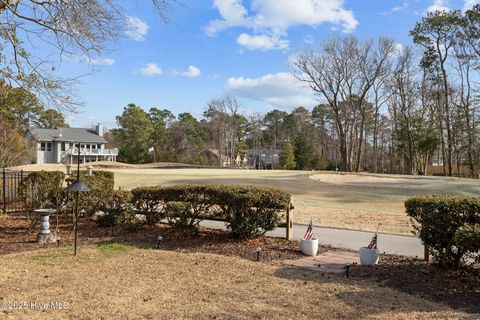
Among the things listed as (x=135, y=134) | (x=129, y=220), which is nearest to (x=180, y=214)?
(x=129, y=220)

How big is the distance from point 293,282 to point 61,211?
755 cm

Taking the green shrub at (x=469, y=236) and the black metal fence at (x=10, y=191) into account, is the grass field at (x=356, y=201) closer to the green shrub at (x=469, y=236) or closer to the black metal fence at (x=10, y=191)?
the green shrub at (x=469, y=236)

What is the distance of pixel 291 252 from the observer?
23.8 feet

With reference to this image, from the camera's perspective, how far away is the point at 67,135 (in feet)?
198

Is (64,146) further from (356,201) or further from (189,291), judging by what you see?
(189,291)

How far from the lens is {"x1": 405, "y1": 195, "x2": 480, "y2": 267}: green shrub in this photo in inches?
221

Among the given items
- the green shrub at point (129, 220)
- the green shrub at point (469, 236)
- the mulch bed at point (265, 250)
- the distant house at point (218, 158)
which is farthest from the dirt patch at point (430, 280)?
the distant house at point (218, 158)

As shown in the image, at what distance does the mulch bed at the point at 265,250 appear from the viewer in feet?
16.9

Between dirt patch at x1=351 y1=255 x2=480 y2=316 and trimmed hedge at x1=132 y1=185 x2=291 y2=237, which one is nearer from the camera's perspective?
dirt patch at x1=351 y1=255 x2=480 y2=316

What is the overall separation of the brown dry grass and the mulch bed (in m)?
0.41

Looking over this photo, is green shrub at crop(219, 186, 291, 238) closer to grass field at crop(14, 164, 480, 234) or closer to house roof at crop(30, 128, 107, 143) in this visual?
grass field at crop(14, 164, 480, 234)

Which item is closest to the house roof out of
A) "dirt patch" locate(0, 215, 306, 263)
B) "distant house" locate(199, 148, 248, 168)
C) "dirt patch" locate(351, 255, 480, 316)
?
"distant house" locate(199, 148, 248, 168)

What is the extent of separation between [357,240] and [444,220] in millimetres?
3412

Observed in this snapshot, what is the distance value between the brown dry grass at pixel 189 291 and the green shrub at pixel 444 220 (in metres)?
1.33
